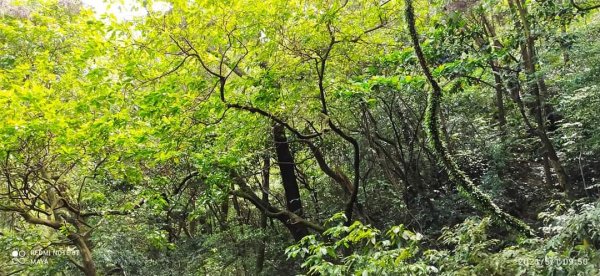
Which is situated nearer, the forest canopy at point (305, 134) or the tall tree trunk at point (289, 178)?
the forest canopy at point (305, 134)

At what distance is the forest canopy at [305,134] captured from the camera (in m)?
3.92

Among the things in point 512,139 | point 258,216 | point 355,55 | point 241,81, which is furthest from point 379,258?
point 258,216

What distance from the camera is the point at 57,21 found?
7355 mm

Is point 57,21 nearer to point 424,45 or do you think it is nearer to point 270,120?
point 270,120

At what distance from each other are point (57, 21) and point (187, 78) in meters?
3.91

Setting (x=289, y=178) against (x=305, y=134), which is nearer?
(x=305, y=134)

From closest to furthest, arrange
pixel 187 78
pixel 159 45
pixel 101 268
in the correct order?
pixel 159 45
pixel 187 78
pixel 101 268

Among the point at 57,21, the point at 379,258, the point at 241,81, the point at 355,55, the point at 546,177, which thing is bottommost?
the point at 379,258

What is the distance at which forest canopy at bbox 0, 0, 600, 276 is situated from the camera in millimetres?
3922

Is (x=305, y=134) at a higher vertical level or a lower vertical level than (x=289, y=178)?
higher

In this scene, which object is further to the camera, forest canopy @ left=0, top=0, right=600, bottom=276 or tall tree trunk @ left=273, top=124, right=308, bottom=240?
tall tree trunk @ left=273, top=124, right=308, bottom=240

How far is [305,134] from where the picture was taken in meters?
7.35

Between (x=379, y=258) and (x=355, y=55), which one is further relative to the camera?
(x=355, y=55)

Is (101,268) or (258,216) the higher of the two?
(258,216)
